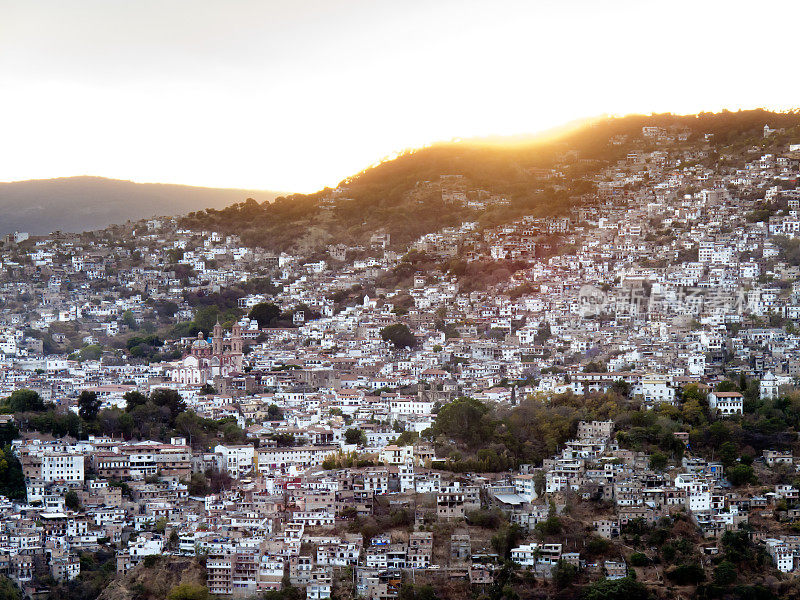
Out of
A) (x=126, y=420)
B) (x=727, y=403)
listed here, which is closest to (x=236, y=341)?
(x=126, y=420)

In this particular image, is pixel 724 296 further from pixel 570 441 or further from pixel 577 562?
pixel 577 562

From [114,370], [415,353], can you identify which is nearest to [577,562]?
[415,353]

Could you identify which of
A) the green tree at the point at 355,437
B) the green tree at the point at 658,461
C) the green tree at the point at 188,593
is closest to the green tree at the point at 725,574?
the green tree at the point at 658,461

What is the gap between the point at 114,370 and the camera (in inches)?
1508

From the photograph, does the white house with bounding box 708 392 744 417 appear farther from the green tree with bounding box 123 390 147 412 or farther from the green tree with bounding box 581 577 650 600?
the green tree with bounding box 123 390 147 412

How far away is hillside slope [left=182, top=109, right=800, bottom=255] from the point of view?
2216 inches

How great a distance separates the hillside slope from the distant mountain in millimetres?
4887

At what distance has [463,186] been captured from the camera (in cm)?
6069

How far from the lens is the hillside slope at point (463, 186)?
56281mm

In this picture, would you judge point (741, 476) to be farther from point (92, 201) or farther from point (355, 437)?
point (92, 201)

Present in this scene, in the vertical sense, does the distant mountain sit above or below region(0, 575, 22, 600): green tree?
above

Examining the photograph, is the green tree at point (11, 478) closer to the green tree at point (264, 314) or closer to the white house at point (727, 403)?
the white house at point (727, 403)

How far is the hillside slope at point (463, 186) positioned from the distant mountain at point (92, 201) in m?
4.89

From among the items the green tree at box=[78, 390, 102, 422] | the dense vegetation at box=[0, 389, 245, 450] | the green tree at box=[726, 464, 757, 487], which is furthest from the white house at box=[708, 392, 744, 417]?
the green tree at box=[78, 390, 102, 422]
